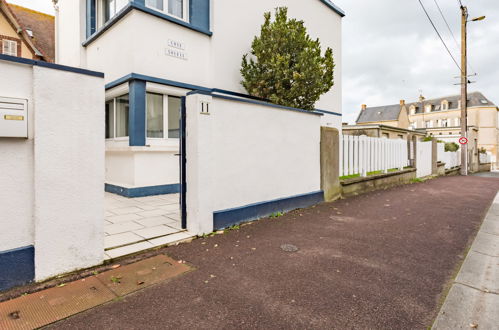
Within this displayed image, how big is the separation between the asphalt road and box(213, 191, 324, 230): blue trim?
A: 0.71 feet

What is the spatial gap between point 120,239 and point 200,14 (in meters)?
7.43

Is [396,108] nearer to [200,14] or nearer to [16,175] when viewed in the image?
[200,14]

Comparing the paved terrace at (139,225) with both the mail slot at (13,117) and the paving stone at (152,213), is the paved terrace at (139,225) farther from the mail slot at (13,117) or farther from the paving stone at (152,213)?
the mail slot at (13,117)

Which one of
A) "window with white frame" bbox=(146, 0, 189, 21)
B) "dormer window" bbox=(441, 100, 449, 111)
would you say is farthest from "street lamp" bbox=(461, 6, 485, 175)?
"dormer window" bbox=(441, 100, 449, 111)

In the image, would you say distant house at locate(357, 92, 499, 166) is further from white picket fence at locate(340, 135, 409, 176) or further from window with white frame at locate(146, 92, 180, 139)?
window with white frame at locate(146, 92, 180, 139)

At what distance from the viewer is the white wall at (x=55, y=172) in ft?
8.47

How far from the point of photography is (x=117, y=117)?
8.55 m

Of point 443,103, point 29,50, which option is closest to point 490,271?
point 29,50

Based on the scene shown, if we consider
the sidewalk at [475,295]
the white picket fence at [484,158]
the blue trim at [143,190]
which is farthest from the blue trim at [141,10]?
the white picket fence at [484,158]

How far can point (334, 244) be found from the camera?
13.1 ft

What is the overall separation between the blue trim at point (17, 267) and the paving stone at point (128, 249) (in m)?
0.80

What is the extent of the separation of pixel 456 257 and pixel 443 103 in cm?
6334

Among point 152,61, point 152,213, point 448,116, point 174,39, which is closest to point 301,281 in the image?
point 152,213

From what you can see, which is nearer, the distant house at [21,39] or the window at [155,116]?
the window at [155,116]
